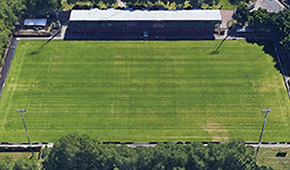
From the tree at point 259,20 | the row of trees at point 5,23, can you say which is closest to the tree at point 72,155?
the row of trees at point 5,23

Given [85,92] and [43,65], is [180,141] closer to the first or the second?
[85,92]

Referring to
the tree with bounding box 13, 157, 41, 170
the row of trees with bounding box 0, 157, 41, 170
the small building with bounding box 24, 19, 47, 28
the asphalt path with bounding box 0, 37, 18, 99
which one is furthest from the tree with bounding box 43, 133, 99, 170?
the small building with bounding box 24, 19, 47, 28

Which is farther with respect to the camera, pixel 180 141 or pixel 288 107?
pixel 288 107

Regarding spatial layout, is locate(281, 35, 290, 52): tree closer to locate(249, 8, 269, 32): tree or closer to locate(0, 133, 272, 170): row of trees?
locate(249, 8, 269, 32): tree

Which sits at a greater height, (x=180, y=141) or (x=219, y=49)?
(x=219, y=49)

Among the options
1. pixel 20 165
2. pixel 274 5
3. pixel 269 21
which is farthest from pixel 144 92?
pixel 274 5

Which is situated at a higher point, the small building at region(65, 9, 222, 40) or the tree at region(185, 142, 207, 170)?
the small building at region(65, 9, 222, 40)

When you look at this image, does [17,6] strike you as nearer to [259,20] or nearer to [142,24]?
[142,24]

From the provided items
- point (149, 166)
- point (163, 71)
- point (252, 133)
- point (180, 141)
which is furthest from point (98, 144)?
point (252, 133)
